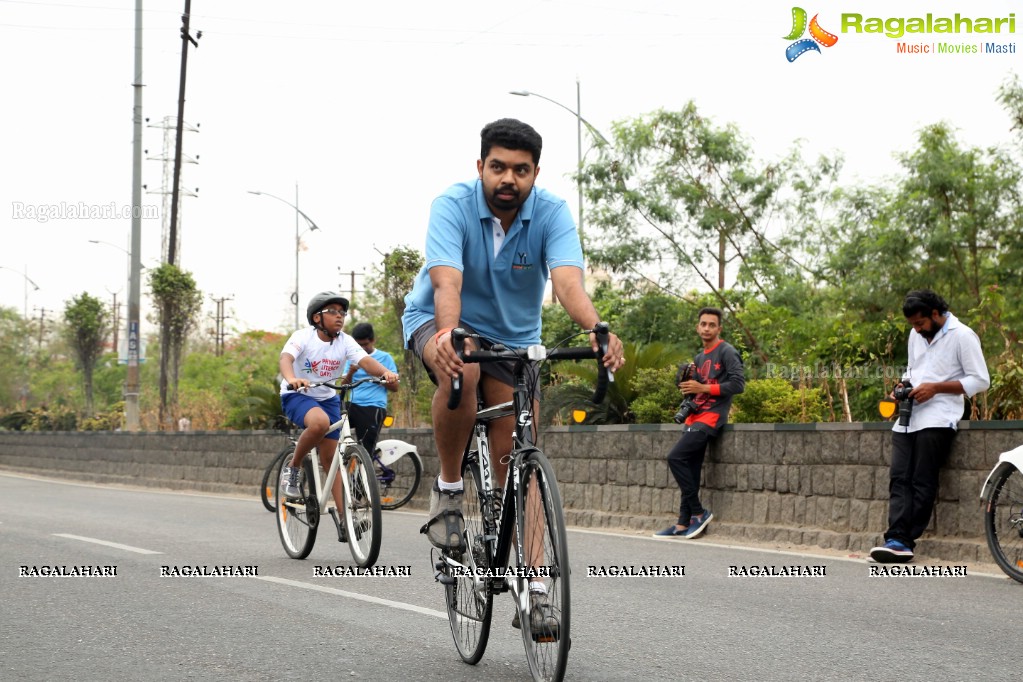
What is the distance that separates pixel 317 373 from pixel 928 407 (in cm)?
426

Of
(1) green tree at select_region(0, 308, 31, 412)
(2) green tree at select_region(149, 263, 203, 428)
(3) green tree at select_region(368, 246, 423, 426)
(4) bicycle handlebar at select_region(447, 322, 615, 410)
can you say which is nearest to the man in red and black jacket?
(4) bicycle handlebar at select_region(447, 322, 615, 410)

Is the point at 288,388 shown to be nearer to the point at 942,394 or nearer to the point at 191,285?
the point at 942,394

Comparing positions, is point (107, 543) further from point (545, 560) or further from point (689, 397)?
point (545, 560)

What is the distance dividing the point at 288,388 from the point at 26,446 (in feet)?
78.4

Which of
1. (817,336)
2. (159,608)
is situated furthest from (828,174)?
(159,608)

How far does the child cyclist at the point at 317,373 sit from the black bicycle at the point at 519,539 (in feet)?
12.7

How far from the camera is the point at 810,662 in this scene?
5.15 metres

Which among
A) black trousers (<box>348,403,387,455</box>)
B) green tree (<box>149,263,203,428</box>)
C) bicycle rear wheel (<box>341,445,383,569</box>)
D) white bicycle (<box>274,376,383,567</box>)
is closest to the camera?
bicycle rear wheel (<box>341,445,383,569</box>)

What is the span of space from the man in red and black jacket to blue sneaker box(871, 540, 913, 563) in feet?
7.60

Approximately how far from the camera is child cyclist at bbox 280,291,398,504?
355 inches

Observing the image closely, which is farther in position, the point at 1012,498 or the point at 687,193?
the point at 687,193

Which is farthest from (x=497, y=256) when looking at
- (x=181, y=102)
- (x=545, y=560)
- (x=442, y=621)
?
(x=181, y=102)

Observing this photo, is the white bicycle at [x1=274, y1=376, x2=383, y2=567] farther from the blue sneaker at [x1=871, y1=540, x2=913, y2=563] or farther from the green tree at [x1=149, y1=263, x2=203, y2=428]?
the green tree at [x1=149, y1=263, x2=203, y2=428]

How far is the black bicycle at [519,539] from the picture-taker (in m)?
4.13
